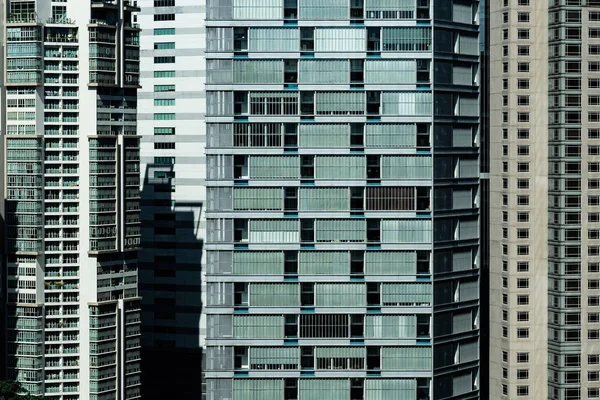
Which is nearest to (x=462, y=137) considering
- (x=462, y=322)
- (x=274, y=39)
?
(x=462, y=322)

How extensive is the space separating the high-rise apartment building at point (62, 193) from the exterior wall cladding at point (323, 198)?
46.0 meters

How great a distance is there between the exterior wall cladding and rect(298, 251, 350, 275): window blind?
0.14 m

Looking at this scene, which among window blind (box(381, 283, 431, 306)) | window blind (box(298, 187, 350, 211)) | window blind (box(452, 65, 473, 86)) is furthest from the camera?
window blind (box(452, 65, 473, 86))

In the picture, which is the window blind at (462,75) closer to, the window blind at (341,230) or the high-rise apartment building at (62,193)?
the window blind at (341,230)

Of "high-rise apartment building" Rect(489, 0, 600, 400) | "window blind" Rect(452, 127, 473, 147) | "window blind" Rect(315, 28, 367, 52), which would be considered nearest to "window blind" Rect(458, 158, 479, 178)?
"window blind" Rect(452, 127, 473, 147)

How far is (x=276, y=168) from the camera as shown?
436 feet

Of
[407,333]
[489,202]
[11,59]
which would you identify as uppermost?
[11,59]

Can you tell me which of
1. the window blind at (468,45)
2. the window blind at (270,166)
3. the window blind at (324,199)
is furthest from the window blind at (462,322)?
the window blind at (468,45)

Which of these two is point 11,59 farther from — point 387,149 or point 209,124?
point 387,149

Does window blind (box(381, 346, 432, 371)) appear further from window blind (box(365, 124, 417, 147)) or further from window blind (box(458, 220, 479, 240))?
window blind (box(365, 124, 417, 147))

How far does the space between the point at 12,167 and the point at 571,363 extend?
247 feet

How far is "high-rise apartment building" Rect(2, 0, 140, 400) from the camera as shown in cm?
17350

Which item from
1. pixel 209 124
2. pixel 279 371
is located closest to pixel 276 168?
pixel 209 124

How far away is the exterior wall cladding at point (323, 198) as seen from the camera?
13275 cm
